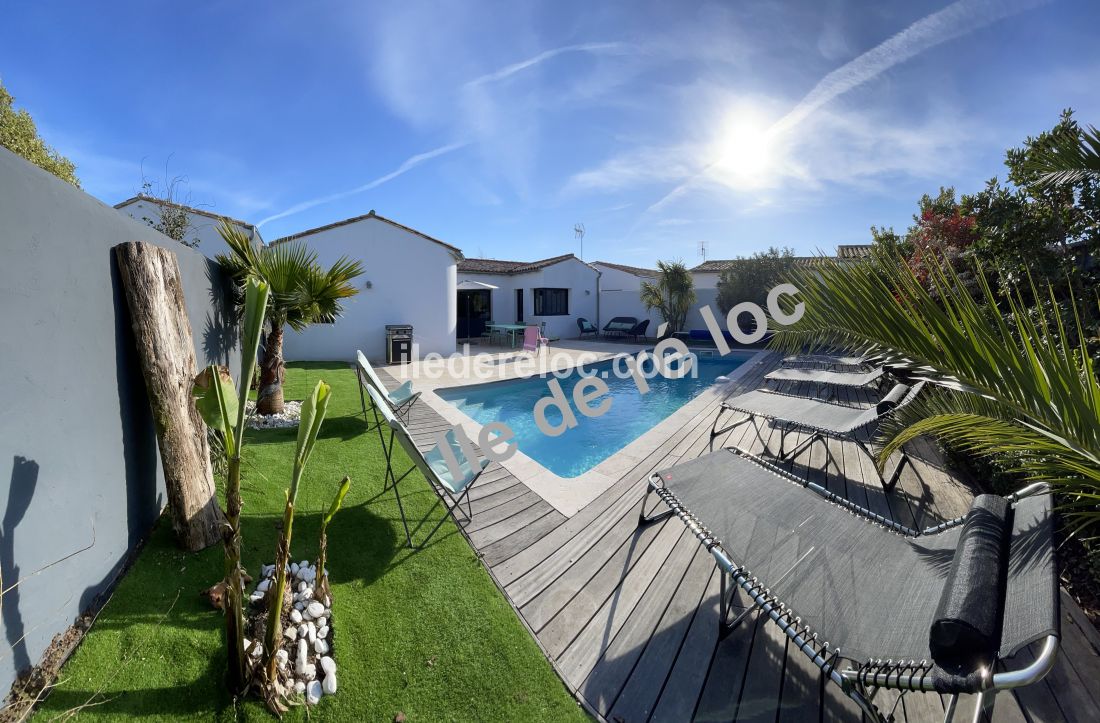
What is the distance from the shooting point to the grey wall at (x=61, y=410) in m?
1.88

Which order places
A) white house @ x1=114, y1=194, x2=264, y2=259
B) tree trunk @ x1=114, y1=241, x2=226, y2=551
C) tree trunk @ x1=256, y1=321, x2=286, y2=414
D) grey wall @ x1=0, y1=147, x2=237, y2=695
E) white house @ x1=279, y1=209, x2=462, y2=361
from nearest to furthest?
grey wall @ x1=0, y1=147, x2=237, y2=695 < tree trunk @ x1=114, y1=241, x2=226, y2=551 < tree trunk @ x1=256, y1=321, x2=286, y2=414 < white house @ x1=114, y1=194, x2=264, y2=259 < white house @ x1=279, y1=209, x2=462, y2=361

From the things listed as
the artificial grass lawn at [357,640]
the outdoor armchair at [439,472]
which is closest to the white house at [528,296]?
the outdoor armchair at [439,472]

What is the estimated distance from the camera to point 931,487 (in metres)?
4.36

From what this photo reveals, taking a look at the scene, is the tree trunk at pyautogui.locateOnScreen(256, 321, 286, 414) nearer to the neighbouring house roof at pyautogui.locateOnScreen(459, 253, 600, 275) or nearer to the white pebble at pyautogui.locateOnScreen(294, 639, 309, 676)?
the white pebble at pyautogui.locateOnScreen(294, 639, 309, 676)

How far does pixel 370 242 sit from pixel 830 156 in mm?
12709

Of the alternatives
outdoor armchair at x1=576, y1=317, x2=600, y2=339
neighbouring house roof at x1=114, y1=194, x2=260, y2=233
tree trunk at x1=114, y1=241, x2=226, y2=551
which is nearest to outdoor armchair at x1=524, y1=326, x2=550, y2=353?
outdoor armchair at x1=576, y1=317, x2=600, y2=339

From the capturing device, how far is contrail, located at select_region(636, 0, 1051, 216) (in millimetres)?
3953

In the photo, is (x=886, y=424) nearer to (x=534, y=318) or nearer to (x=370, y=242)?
(x=370, y=242)

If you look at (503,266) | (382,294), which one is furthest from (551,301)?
(382,294)

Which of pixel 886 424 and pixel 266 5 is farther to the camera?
pixel 266 5

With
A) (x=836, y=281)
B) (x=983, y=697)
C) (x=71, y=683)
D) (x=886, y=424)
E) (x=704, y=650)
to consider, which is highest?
(x=836, y=281)

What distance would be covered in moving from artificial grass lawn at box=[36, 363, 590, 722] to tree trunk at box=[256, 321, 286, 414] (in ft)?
10.9

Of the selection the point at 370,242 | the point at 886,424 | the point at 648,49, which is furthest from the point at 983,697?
the point at 370,242

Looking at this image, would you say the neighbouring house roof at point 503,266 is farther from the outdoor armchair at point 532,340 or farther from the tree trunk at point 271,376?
the tree trunk at point 271,376
